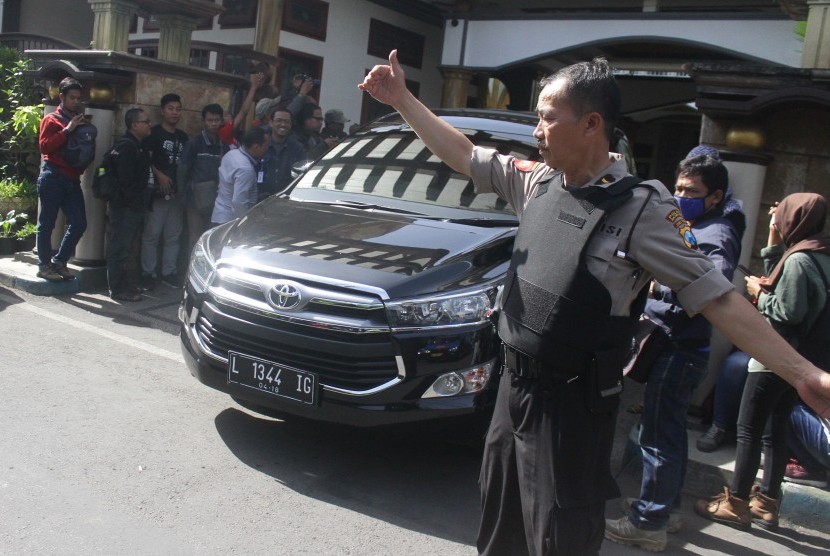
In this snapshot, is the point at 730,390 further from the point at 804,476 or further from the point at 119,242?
the point at 119,242

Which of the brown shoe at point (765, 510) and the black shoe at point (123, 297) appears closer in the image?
the brown shoe at point (765, 510)

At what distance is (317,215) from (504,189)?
210 centimetres

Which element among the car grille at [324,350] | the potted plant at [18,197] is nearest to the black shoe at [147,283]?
the potted plant at [18,197]

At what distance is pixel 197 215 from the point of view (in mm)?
7727

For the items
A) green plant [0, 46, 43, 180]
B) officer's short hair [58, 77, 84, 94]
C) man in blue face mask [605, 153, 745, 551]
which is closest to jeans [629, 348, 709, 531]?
man in blue face mask [605, 153, 745, 551]

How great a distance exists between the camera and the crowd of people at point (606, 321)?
226 centimetres

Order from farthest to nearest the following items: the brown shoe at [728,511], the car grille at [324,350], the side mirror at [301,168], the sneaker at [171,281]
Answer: the sneaker at [171,281]
the side mirror at [301,168]
the brown shoe at [728,511]
the car grille at [324,350]

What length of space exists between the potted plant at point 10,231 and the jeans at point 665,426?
6998 mm

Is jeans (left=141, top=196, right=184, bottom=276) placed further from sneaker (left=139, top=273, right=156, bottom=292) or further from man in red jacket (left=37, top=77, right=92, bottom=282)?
man in red jacket (left=37, top=77, right=92, bottom=282)

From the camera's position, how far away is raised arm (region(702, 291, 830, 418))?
2098 mm

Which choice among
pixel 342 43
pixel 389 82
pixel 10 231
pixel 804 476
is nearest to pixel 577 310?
pixel 389 82

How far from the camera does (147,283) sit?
25.2ft

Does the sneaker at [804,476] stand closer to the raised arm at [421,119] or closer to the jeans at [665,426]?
the jeans at [665,426]

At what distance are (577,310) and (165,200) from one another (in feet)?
19.6
